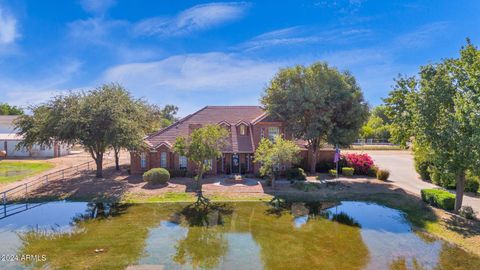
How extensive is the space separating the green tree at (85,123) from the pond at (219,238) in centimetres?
695

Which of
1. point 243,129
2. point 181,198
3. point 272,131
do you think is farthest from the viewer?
point 243,129

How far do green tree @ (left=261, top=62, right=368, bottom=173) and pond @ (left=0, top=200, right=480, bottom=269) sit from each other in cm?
1003

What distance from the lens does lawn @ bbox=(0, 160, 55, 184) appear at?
30.8 metres

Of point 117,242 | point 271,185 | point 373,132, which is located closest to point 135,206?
point 117,242

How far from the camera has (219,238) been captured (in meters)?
17.0

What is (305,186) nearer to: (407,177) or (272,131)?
(272,131)

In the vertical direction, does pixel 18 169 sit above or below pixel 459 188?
above

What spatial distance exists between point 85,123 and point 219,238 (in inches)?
706

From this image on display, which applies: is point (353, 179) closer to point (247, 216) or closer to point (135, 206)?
point (247, 216)

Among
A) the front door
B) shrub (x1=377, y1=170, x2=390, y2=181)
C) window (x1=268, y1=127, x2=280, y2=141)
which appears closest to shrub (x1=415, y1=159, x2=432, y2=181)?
shrub (x1=377, y1=170, x2=390, y2=181)

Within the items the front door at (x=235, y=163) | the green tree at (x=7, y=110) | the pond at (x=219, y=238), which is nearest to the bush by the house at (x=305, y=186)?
the pond at (x=219, y=238)

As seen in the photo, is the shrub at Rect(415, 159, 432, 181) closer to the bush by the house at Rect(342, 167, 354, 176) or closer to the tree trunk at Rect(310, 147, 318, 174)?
the bush by the house at Rect(342, 167, 354, 176)

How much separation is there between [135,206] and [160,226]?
5077mm

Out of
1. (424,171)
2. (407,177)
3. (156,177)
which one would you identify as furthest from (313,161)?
(156,177)
